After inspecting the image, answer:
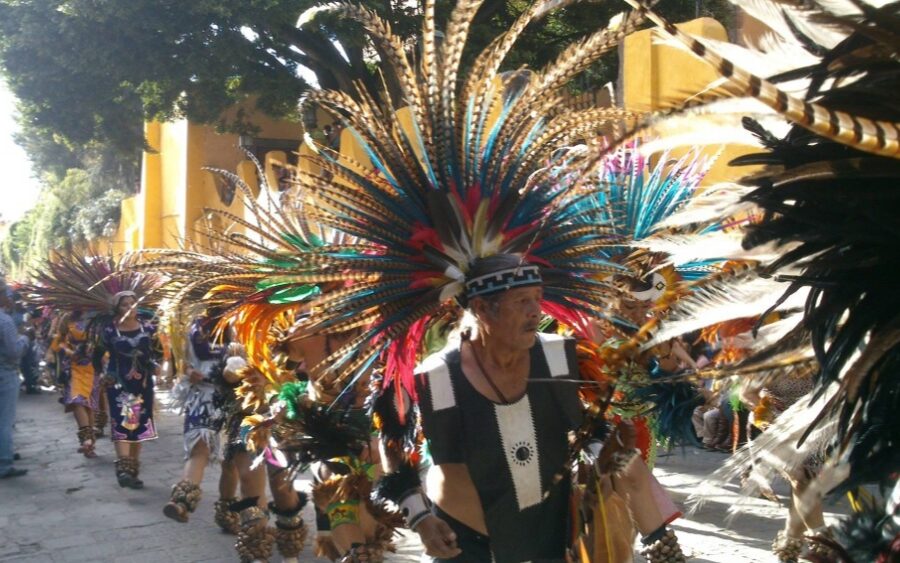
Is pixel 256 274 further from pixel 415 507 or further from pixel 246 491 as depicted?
pixel 246 491

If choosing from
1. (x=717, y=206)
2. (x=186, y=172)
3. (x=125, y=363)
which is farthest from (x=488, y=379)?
(x=186, y=172)

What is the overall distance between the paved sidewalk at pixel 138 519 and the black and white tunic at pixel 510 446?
2.15 m

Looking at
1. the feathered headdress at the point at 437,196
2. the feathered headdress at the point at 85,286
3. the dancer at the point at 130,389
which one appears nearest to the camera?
the feathered headdress at the point at 437,196

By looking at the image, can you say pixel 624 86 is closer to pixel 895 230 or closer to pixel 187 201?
pixel 895 230

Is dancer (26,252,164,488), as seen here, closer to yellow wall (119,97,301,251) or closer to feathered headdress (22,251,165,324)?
feathered headdress (22,251,165,324)

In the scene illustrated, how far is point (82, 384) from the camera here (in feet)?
40.4

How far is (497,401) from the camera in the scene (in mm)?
3828

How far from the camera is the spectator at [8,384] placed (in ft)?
35.3

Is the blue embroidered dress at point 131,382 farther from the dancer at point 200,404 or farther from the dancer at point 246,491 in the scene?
the dancer at point 246,491

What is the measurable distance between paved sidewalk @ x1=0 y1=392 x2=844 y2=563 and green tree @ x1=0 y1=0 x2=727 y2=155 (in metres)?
7.79

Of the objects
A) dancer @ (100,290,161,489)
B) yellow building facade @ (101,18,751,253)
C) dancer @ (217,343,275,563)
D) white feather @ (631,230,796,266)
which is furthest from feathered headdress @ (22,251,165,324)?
white feather @ (631,230,796,266)

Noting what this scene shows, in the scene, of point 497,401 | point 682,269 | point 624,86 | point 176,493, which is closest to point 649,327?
point 497,401

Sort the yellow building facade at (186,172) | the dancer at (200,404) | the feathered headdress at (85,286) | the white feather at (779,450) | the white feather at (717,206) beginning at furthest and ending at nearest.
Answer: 1. the yellow building facade at (186,172)
2. the feathered headdress at (85,286)
3. the dancer at (200,404)
4. the white feather at (779,450)
5. the white feather at (717,206)

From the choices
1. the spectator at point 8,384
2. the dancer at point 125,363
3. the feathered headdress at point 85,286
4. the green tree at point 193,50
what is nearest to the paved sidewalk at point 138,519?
the spectator at point 8,384
